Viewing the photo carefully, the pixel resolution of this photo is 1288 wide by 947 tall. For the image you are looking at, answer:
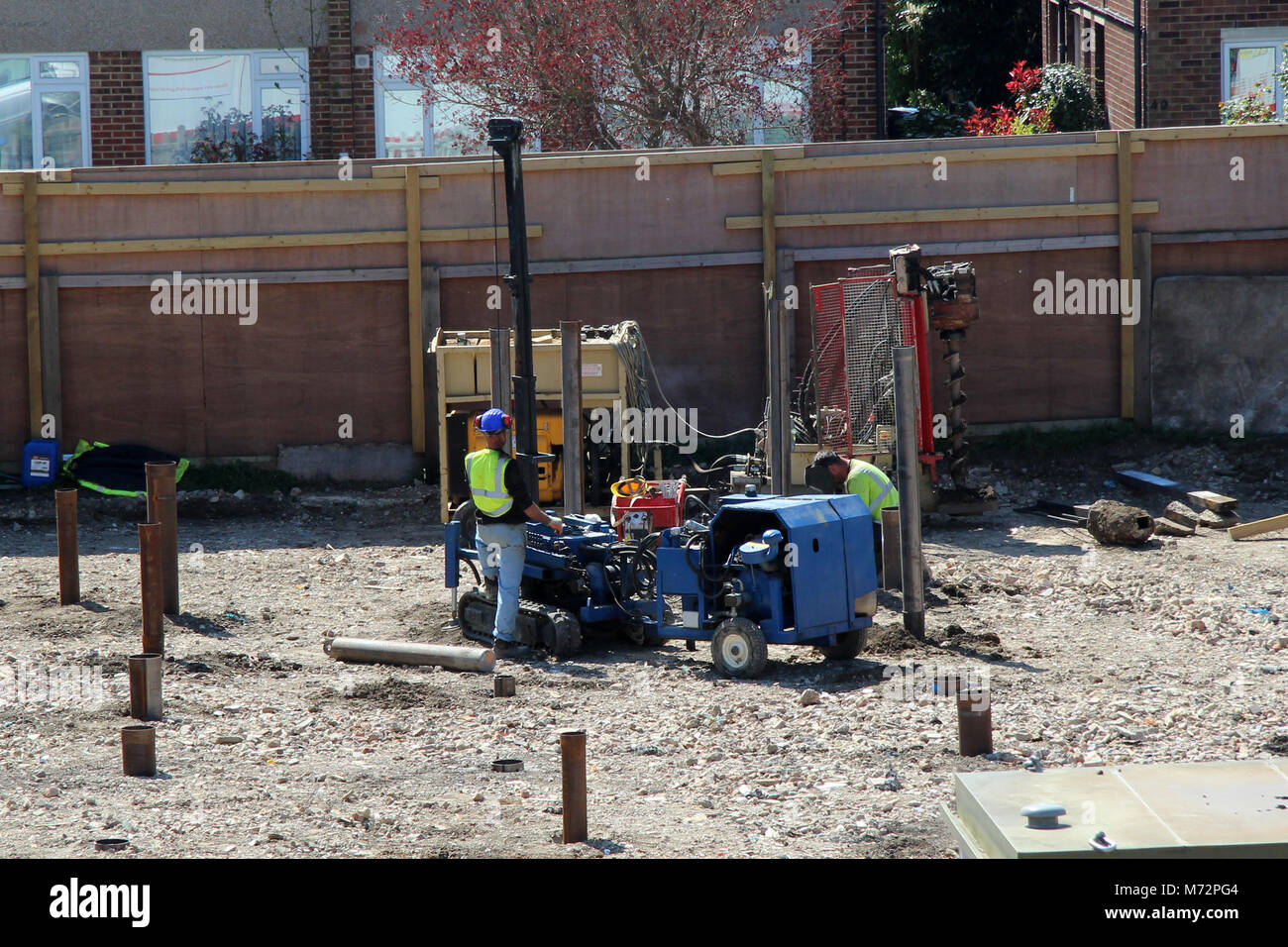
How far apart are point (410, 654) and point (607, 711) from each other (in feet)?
5.81

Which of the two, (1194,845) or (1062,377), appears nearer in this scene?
(1194,845)

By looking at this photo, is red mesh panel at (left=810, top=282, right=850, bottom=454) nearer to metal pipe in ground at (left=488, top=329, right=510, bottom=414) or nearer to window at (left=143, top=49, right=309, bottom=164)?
metal pipe in ground at (left=488, top=329, right=510, bottom=414)

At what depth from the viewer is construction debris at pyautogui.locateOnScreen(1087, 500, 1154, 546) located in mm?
13359

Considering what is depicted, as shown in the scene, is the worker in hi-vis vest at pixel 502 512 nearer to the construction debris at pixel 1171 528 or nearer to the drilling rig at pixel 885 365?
the drilling rig at pixel 885 365

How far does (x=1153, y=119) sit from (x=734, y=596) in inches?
536

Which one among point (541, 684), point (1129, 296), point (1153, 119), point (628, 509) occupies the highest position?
point (1153, 119)

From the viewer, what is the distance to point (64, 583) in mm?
11664

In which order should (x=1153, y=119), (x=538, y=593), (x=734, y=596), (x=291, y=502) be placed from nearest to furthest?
(x=734, y=596)
(x=538, y=593)
(x=291, y=502)
(x=1153, y=119)

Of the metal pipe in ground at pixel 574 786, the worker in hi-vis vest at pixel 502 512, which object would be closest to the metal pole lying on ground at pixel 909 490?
the worker in hi-vis vest at pixel 502 512

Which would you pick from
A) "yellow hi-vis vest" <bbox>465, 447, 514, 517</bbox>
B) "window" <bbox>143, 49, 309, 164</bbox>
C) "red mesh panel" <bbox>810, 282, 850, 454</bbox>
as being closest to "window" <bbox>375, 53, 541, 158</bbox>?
"window" <bbox>143, 49, 309, 164</bbox>

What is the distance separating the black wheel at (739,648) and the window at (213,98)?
1291 cm

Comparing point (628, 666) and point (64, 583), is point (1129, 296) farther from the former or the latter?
point (64, 583)

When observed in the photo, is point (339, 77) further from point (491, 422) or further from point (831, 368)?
point (491, 422)
